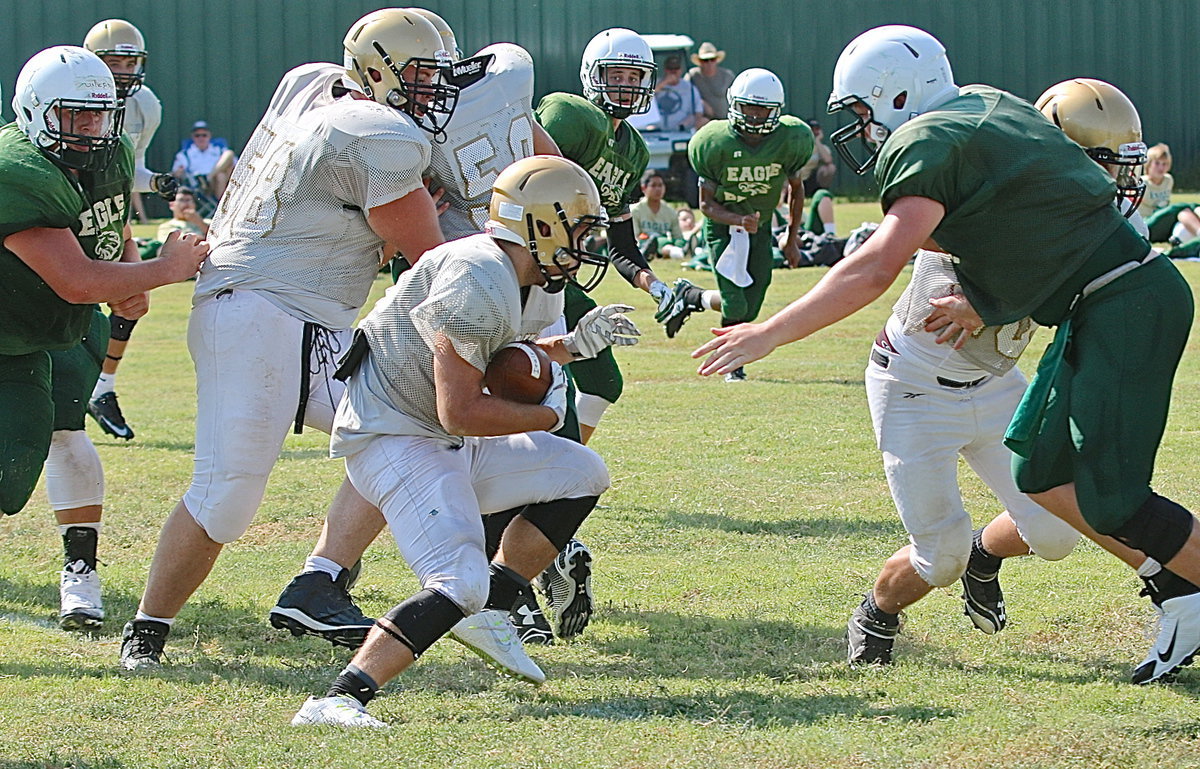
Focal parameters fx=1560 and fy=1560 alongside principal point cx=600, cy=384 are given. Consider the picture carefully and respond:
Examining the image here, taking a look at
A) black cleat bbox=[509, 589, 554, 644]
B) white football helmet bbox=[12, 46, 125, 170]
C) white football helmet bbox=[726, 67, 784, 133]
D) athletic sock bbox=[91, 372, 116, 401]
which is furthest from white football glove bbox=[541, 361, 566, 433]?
white football helmet bbox=[726, 67, 784, 133]

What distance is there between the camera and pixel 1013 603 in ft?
16.7

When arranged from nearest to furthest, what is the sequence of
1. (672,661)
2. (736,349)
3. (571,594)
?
(736,349) → (672,661) → (571,594)

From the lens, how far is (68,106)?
173 inches

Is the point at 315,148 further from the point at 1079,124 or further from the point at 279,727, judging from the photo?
the point at 1079,124

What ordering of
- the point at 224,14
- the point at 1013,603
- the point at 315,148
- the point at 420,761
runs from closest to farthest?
the point at 420,761
the point at 315,148
the point at 1013,603
the point at 224,14

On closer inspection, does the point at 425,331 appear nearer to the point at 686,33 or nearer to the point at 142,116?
the point at 142,116

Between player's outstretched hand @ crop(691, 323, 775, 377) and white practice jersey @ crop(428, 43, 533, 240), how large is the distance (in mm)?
1408

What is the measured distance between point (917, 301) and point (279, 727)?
2.06 m

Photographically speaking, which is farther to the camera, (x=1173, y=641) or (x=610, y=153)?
(x=610, y=153)

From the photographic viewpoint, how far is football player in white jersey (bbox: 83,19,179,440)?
7324 millimetres

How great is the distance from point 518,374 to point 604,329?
0.24 m

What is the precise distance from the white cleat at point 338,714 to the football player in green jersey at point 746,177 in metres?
6.74

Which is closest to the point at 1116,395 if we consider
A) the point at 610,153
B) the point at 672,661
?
the point at 672,661

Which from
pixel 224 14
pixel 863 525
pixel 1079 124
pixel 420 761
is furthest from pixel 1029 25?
pixel 420 761
